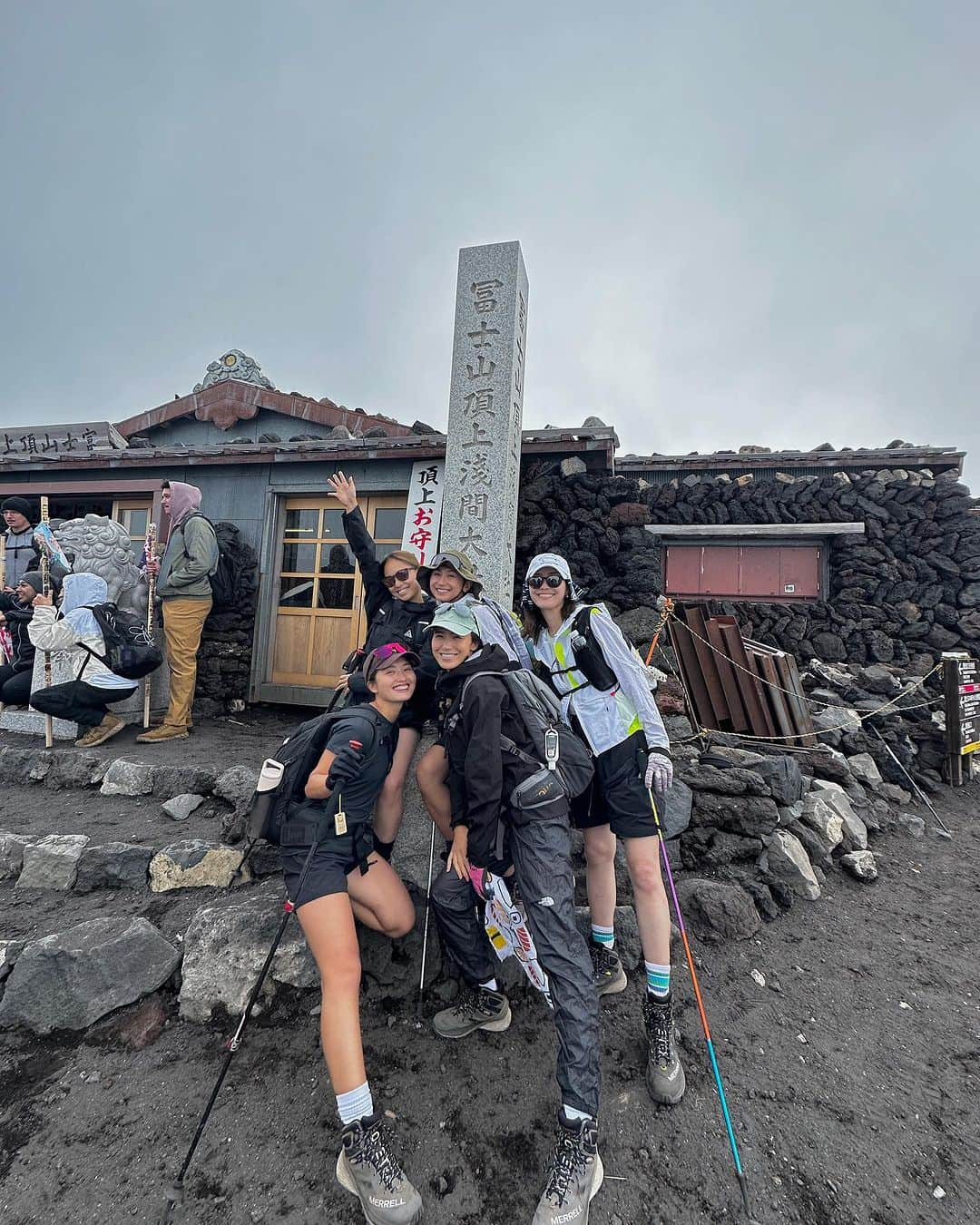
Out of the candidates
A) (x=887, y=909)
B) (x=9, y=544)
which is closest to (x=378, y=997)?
(x=887, y=909)

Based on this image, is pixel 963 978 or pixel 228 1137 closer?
pixel 228 1137

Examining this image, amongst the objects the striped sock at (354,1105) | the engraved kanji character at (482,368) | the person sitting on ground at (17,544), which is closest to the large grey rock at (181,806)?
the striped sock at (354,1105)

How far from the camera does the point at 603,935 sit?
9.71 ft

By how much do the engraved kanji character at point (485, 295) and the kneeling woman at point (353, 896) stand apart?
410 cm

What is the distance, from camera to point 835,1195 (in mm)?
2018

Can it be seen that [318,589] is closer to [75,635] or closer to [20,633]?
[75,635]

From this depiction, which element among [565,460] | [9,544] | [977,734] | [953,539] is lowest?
[977,734]

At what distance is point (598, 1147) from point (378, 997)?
1.23 meters

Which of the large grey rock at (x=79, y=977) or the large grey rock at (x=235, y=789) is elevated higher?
the large grey rock at (x=235, y=789)

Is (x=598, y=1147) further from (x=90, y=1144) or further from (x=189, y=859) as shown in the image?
(x=189, y=859)

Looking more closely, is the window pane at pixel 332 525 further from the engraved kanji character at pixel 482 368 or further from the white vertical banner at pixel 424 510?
the engraved kanji character at pixel 482 368

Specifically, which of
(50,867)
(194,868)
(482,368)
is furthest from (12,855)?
(482,368)

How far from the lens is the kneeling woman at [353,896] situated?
1.89m

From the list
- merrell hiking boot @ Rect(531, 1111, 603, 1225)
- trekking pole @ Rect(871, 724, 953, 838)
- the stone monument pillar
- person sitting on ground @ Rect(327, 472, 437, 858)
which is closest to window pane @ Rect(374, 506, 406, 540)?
the stone monument pillar
